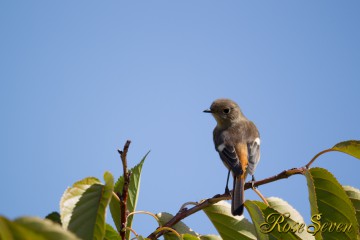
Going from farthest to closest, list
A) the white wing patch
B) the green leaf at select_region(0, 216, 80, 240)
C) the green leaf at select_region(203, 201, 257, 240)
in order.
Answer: the white wing patch, the green leaf at select_region(203, 201, 257, 240), the green leaf at select_region(0, 216, 80, 240)

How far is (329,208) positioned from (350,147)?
0.52m

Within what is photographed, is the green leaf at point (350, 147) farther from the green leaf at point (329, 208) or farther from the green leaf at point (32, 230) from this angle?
the green leaf at point (32, 230)

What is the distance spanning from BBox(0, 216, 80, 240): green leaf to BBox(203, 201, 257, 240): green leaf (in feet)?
8.34

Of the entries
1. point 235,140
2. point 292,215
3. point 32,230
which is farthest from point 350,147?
point 235,140

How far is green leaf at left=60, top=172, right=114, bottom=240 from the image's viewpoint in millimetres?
2561

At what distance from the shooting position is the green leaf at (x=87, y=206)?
256cm

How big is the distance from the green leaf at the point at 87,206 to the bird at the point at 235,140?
1508 mm

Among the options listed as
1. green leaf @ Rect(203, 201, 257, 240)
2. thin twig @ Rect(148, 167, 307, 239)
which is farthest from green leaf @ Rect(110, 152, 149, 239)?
green leaf @ Rect(203, 201, 257, 240)

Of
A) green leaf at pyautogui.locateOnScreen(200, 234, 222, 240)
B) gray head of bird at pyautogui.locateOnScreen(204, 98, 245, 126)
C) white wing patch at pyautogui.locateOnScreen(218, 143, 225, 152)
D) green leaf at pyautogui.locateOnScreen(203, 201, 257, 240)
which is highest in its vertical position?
gray head of bird at pyautogui.locateOnScreen(204, 98, 245, 126)

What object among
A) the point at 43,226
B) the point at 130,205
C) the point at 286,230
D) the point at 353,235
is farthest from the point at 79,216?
the point at 353,235

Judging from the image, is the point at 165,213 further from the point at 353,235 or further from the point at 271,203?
the point at 353,235

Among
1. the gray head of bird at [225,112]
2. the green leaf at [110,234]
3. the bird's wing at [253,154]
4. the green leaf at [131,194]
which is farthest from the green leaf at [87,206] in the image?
the gray head of bird at [225,112]

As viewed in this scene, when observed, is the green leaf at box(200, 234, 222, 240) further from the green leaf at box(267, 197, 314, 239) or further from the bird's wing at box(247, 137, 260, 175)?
the bird's wing at box(247, 137, 260, 175)

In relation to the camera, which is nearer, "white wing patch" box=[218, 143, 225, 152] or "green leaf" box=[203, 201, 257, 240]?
"green leaf" box=[203, 201, 257, 240]
